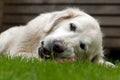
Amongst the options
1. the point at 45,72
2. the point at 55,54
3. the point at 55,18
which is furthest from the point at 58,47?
the point at 45,72

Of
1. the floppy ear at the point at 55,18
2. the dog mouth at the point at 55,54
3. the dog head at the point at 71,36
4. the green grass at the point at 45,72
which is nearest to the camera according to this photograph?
the green grass at the point at 45,72

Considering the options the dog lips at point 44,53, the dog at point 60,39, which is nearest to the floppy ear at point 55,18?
the dog at point 60,39

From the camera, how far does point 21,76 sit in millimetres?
3012

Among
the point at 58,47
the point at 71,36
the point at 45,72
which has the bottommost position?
the point at 45,72

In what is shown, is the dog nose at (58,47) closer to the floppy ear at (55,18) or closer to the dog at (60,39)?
the dog at (60,39)

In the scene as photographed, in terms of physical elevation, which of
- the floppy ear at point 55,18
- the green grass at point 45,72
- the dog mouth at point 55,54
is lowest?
the green grass at point 45,72

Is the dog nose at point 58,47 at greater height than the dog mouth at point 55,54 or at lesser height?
greater

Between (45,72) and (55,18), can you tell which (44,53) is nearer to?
(55,18)

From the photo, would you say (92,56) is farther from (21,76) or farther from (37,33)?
(21,76)

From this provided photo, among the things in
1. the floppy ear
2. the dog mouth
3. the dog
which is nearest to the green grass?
the dog mouth

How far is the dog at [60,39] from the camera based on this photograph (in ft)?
15.4

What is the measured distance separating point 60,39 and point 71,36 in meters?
0.24

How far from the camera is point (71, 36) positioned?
490 centimetres

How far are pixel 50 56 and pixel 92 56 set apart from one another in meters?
0.81
